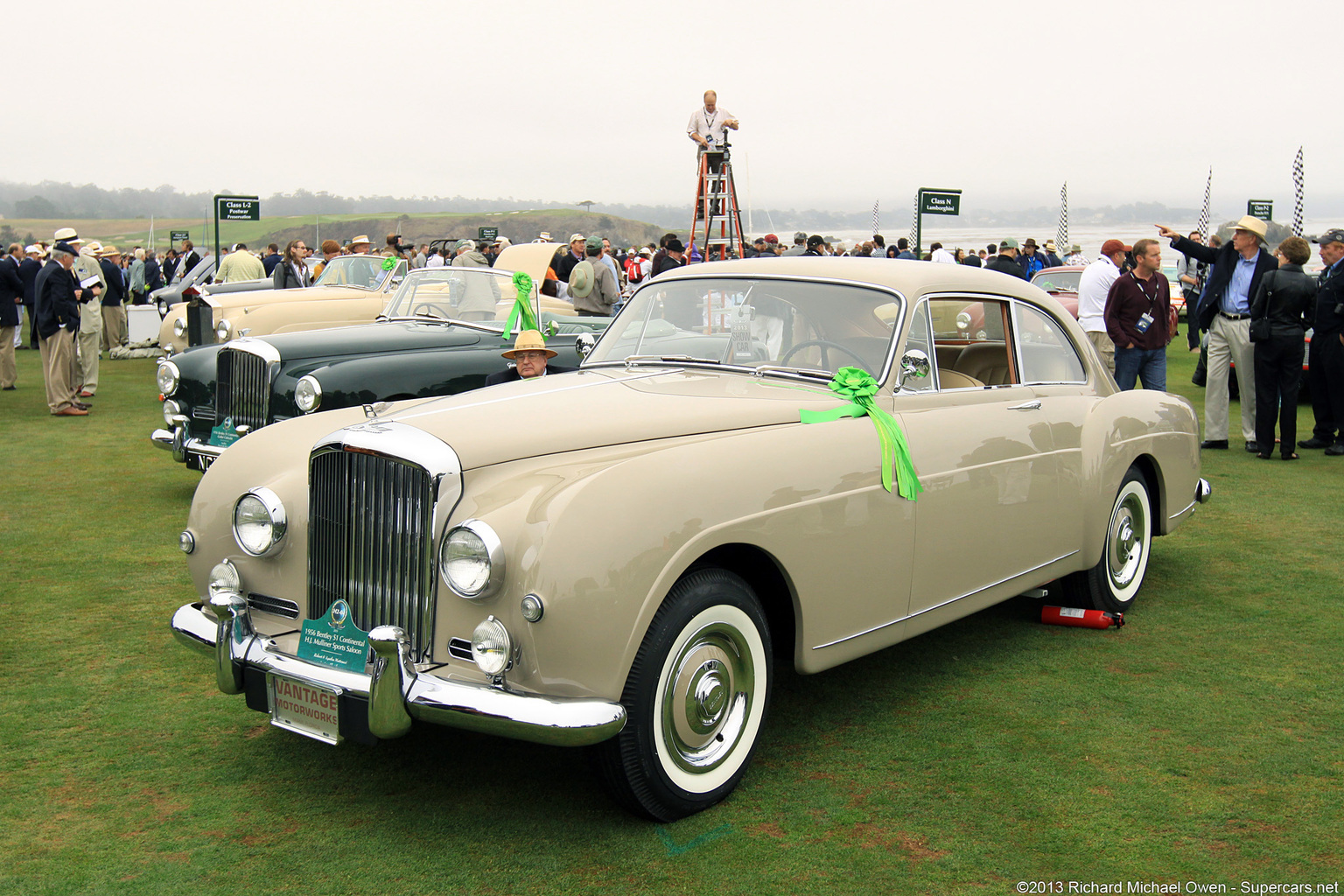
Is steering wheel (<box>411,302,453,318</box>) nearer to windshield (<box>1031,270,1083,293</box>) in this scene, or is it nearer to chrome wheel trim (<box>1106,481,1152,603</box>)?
chrome wheel trim (<box>1106,481,1152,603</box>)

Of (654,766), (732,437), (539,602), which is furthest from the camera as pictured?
(732,437)

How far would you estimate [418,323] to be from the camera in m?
9.30

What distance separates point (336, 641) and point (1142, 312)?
8.33 metres

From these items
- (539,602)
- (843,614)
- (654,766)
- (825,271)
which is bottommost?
(654,766)

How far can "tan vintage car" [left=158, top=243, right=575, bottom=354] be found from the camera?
1131 centimetres

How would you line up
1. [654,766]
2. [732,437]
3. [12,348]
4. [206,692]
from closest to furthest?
1. [654,766]
2. [732,437]
3. [206,692]
4. [12,348]

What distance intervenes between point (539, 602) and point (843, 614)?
4.45ft

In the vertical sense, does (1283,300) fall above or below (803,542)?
above

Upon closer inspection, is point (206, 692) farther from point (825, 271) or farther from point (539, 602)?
point (825, 271)

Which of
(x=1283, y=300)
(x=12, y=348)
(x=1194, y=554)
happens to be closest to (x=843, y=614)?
(x=1194, y=554)

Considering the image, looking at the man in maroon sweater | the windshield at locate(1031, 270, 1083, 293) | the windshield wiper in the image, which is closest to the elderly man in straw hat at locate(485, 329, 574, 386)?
the windshield wiper

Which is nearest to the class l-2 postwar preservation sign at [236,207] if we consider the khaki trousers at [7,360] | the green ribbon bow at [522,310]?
the khaki trousers at [7,360]

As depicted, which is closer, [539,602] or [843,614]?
[539,602]

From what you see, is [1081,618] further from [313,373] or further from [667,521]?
[313,373]
